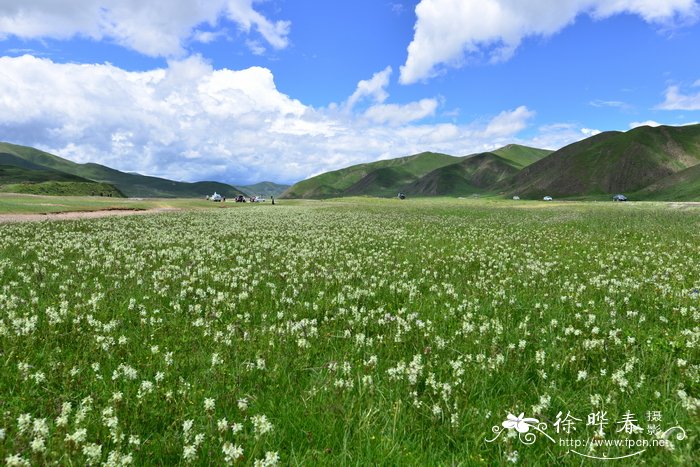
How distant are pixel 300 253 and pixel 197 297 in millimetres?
6621

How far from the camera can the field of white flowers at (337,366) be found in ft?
12.8

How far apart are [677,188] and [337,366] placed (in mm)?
217710

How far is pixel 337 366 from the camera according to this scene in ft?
18.3

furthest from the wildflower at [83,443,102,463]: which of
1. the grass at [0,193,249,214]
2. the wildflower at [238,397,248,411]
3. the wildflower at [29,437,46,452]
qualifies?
the grass at [0,193,249,214]

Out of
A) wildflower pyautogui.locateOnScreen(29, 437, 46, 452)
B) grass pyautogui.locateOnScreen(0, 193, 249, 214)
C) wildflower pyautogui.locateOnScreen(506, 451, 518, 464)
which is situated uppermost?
grass pyautogui.locateOnScreen(0, 193, 249, 214)

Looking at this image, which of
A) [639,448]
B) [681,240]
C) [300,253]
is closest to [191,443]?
[639,448]

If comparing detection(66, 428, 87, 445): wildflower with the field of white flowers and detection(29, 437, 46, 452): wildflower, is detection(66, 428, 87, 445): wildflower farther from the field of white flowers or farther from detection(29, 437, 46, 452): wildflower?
detection(29, 437, 46, 452): wildflower

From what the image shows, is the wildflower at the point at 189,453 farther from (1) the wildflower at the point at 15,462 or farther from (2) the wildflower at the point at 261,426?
(1) the wildflower at the point at 15,462

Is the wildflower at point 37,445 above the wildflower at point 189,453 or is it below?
above

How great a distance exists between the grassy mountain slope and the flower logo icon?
17846cm

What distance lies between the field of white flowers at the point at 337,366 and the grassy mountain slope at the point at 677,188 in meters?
174

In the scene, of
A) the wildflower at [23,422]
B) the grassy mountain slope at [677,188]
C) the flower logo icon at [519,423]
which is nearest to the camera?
the wildflower at [23,422]

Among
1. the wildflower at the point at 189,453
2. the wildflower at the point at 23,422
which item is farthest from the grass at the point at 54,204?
the wildflower at the point at 189,453

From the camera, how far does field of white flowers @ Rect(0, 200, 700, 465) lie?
390 centimetres
